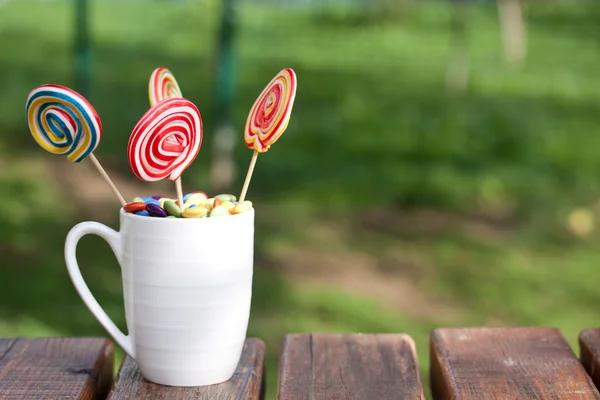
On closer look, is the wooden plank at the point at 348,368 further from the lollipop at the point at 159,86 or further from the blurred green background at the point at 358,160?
the blurred green background at the point at 358,160

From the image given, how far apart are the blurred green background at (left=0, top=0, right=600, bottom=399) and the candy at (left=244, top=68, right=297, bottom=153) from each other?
154 cm

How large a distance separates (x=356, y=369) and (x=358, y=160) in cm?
382

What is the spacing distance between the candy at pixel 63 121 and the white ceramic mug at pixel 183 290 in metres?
0.08

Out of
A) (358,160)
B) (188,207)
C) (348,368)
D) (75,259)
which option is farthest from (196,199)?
(358,160)

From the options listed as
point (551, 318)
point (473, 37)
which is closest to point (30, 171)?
point (551, 318)

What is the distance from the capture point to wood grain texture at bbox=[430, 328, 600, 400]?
0.87 metres

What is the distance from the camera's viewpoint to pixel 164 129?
0.86 meters

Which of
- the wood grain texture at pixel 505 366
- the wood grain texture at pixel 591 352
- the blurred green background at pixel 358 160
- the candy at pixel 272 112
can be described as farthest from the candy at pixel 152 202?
the blurred green background at pixel 358 160

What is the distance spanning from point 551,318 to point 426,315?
0.42 meters

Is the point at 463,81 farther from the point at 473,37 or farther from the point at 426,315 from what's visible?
the point at 426,315

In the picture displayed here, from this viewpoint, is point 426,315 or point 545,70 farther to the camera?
point 545,70

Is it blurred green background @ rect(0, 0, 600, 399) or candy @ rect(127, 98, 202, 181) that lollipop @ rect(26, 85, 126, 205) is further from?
blurred green background @ rect(0, 0, 600, 399)

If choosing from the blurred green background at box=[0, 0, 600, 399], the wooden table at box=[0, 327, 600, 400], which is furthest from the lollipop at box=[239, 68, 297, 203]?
the blurred green background at box=[0, 0, 600, 399]

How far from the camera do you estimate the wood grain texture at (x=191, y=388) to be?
88cm
